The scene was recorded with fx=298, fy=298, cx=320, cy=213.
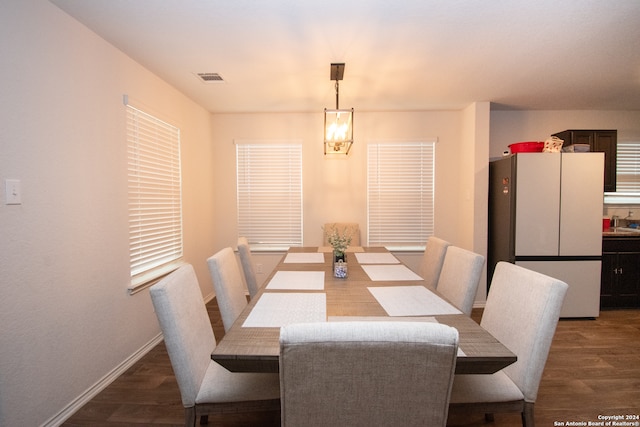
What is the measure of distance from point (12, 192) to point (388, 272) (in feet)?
7.25

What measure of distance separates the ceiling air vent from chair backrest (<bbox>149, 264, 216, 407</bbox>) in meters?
2.13

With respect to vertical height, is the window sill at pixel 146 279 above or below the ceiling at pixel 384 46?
below

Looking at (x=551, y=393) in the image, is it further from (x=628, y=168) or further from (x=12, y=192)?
(x=628, y=168)

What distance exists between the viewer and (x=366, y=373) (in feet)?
2.44

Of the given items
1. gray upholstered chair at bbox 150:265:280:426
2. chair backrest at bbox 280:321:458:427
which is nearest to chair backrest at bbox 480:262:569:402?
chair backrest at bbox 280:321:458:427

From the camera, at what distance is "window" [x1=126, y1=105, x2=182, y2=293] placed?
250 cm

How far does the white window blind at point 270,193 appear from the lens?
4070 mm

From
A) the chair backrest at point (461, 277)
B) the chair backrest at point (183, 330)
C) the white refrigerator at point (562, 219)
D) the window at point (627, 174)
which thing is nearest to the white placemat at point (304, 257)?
the chair backrest at point (461, 277)

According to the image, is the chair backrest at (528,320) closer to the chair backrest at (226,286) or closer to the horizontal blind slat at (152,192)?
the chair backrest at (226,286)

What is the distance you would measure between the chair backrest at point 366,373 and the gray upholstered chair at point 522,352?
2.07ft

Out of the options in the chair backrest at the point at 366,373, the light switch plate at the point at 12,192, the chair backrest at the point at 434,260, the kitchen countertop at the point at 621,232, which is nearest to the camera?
the chair backrest at the point at 366,373

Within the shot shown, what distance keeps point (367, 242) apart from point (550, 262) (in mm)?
2060

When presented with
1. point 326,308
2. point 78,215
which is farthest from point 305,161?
point 326,308

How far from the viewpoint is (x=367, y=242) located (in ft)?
13.4
